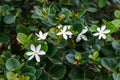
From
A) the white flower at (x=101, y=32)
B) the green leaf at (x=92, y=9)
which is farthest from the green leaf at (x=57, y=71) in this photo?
the green leaf at (x=92, y=9)

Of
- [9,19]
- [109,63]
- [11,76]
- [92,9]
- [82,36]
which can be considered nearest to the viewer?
[11,76]

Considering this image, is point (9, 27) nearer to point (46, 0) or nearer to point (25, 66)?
point (46, 0)

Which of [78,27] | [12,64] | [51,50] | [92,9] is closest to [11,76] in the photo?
[12,64]

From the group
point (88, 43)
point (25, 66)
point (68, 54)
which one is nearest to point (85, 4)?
point (88, 43)

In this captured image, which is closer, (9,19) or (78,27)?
(78,27)

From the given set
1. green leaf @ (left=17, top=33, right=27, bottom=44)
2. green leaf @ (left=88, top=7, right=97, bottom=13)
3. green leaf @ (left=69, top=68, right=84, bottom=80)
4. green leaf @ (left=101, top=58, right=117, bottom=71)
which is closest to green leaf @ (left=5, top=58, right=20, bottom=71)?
green leaf @ (left=17, top=33, right=27, bottom=44)

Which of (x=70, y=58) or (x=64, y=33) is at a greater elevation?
(x=64, y=33)

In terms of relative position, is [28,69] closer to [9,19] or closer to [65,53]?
[65,53]
